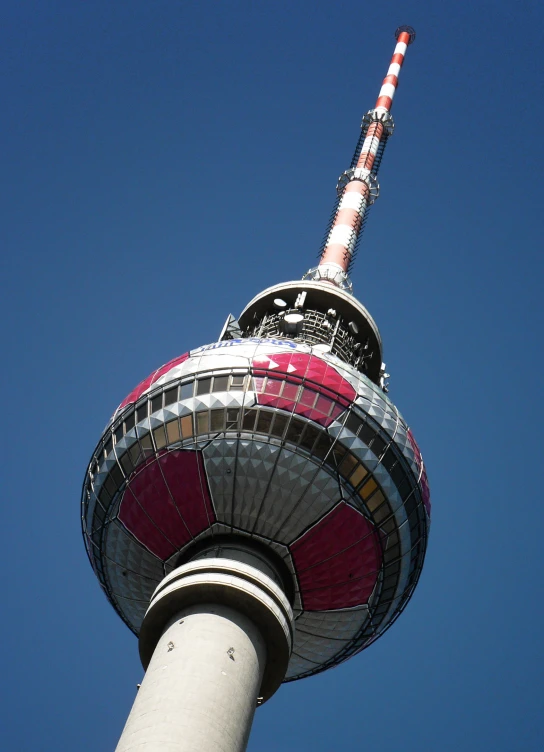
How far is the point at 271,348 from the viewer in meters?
26.7

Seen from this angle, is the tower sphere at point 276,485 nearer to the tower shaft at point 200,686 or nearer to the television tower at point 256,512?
the television tower at point 256,512

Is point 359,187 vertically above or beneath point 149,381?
above

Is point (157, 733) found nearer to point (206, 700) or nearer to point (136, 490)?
point (206, 700)

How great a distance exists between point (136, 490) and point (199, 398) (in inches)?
132

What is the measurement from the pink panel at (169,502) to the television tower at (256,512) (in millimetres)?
37

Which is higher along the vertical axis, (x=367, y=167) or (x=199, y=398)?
(x=367, y=167)

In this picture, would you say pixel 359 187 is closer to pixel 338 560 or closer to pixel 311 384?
pixel 311 384

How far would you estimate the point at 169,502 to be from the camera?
958 inches

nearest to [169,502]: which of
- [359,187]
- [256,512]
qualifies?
[256,512]

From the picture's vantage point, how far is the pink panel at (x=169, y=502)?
24031 mm

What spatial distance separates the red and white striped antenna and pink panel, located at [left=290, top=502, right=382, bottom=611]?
14.9 metres

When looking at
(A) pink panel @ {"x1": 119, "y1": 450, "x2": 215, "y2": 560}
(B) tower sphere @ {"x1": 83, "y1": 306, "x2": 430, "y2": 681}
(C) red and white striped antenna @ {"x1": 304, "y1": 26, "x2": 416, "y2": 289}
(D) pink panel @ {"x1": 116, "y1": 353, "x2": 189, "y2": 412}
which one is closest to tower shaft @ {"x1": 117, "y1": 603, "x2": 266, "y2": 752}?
(A) pink panel @ {"x1": 119, "y1": 450, "x2": 215, "y2": 560}

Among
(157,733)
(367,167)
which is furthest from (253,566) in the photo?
(367,167)

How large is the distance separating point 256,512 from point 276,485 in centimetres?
101
